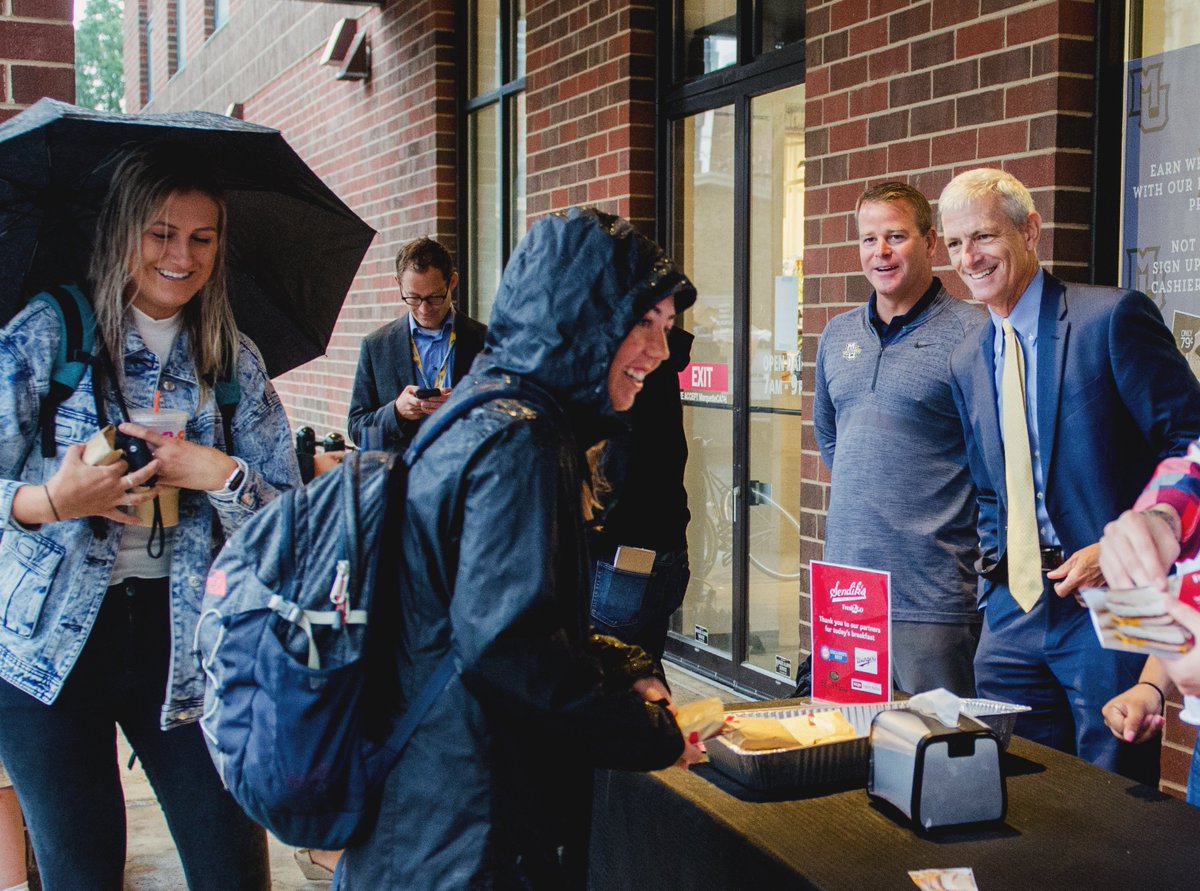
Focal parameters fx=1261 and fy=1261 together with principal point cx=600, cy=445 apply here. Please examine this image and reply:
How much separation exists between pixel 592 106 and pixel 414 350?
1827 mm

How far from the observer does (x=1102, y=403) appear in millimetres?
2971

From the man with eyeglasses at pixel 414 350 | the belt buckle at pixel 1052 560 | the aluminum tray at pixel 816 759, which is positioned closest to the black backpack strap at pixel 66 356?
the aluminum tray at pixel 816 759

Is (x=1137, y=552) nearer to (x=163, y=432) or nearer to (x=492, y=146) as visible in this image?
(x=163, y=432)

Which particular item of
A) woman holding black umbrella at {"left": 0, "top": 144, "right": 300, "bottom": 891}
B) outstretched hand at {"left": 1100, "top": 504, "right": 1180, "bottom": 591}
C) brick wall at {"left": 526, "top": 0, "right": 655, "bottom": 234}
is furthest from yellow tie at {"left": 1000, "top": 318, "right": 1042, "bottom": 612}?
brick wall at {"left": 526, "top": 0, "right": 655, "bottom": 234}

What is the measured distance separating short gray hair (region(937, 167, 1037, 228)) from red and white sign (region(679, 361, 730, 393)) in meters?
2.83

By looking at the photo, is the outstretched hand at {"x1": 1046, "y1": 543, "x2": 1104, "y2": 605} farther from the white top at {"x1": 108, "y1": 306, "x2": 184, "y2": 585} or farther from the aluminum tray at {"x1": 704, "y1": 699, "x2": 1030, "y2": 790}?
the white top at {"x1": 108, "y1": 306, "x2": 184, "y2": 585}

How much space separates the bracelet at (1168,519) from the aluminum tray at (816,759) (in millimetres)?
669

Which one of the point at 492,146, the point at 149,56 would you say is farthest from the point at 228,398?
the point at 149,56

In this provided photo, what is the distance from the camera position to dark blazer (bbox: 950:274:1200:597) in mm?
2906

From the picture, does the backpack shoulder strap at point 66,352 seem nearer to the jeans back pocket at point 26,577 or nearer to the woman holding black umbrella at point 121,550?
the woman holding black umbrella at point 121,550

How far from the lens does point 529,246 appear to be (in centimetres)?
192

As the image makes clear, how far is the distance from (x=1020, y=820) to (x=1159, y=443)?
1066mm

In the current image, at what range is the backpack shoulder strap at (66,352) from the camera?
2.60 metres

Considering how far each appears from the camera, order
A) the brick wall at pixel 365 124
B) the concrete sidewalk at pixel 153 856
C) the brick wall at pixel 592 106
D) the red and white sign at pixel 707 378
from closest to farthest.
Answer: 1. the concrete sidewalk at pixel 153 856
2. the red and white sign at pixel 707 378
3. the brick wall at pixel 592 106
4. the brick wall at pixel 365 124
